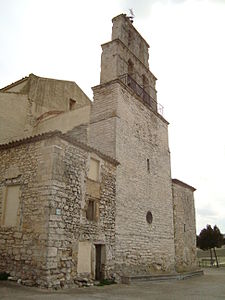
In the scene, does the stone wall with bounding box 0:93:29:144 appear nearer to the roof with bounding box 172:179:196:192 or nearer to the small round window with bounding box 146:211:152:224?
the small round window with bounding box 146:211:152:224

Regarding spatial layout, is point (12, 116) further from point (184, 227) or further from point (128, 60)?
point (184, 227)

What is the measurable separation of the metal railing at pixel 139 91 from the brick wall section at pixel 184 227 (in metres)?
4.20

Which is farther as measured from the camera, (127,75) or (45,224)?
(127,75)

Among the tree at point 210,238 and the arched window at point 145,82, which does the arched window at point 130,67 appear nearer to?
the arched window at point 145,82

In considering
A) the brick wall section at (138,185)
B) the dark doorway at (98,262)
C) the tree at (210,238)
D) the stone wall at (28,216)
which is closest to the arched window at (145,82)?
the brick wall section at (138,185)

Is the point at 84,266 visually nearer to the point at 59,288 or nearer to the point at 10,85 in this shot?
the point at 59,288

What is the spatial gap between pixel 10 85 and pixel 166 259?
12.6 metres

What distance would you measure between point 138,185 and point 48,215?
530 cm

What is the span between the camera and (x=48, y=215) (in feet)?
25.4

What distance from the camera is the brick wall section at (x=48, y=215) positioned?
7602 mm

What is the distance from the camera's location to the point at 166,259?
1316 centimetres

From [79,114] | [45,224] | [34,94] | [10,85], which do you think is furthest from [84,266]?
[10,85]

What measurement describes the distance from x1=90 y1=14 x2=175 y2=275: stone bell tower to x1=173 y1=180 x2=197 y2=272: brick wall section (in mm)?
1010

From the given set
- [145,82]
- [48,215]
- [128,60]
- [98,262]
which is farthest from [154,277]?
[128,60]
